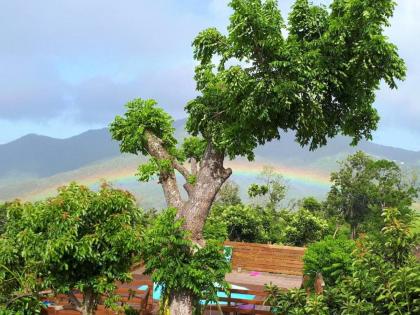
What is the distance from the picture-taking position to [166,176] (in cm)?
1312

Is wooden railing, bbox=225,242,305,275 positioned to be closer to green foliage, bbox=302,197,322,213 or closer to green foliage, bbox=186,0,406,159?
green foliage, bbox=186,0,406,159

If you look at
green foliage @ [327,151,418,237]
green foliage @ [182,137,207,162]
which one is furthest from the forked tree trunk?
green foliage @ [327,151,418,237]

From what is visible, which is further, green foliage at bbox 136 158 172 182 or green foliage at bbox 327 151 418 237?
green foliage at bbox 327 151 418 237

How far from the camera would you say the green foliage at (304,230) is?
31109mm

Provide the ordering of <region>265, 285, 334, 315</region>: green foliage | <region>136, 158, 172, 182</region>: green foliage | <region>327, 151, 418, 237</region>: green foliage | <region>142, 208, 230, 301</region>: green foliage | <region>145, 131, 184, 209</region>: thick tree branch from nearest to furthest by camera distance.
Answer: <region>265, 285, 334, 315</region>: green foliage → <region>142, 208, 230, 301</region>: green foliage → <region>136, 158, 172, 182</region>: green foliage → <region>145, 131, 184, 209</region>: thick tree branch → <region>327, 151, 418, 237</region>: green foliage

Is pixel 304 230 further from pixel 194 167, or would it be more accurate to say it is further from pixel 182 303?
pixel 182 303

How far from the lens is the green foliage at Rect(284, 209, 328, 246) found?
31109 millimetres

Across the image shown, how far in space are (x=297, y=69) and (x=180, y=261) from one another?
516 cm

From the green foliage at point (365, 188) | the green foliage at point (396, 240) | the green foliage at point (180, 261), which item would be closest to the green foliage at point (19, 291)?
the green foliage at point (180, 261)

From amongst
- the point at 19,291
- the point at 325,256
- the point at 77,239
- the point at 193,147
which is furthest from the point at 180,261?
the point at 325,256

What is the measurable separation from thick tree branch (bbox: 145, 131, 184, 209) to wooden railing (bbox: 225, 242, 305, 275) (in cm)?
1401

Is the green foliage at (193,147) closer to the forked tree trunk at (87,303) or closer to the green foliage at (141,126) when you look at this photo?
the green foliage at (141,126)

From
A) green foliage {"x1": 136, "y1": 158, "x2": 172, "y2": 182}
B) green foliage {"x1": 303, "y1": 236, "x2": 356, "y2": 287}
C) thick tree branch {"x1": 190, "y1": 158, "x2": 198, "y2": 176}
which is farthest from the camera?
green foliage {"x1": 303, "y1": 236, "x2": 356, "y2": 287}

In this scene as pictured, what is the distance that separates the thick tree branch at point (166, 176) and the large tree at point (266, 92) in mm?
29
